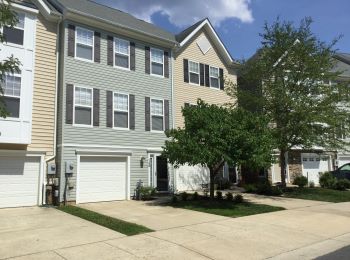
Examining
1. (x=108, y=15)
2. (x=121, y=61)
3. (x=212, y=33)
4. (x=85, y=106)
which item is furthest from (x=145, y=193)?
(x=212, y=33)

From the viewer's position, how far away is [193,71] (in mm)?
23406

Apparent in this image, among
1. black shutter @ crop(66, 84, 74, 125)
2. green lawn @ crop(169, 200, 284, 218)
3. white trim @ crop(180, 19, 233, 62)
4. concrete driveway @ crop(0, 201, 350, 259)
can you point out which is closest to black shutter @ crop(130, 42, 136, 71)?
white trim @ crop(180, 19, 233, 62)

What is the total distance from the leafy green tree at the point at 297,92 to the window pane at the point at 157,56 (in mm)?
4667

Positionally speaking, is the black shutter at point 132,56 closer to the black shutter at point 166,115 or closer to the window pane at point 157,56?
the window pane at point 157,56

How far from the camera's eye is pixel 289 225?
12.4m

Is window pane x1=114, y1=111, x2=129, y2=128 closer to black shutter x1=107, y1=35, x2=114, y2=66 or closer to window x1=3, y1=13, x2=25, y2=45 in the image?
black shutter x1=107, y1=35, x2=114, y2=66

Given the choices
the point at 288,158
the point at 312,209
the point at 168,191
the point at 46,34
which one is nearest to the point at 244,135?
the point at 312,209

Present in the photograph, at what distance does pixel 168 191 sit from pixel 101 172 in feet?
13.6

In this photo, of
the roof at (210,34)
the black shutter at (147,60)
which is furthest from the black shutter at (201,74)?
the black shutter at (147,60)

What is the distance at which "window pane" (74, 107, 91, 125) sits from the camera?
57.9ft

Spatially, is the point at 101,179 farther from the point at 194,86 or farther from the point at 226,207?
the point at 194,86

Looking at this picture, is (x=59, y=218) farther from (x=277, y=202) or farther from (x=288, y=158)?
(x=288, y=158)

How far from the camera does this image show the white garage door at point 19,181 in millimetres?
15797

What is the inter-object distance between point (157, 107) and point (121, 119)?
247 centimetres
